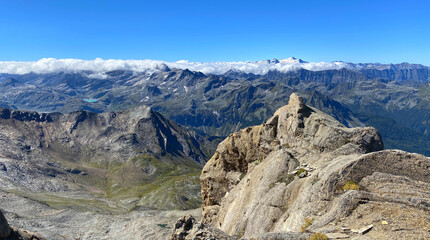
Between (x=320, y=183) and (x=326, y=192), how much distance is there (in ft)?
4.89

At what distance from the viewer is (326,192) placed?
29125 millimetres

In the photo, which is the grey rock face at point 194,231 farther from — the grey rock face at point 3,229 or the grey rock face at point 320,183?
the grey rock face at point 3,229

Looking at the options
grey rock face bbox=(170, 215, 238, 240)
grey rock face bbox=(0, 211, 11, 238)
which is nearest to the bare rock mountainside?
grey rock face bbox=(170, 215, 238, 240)

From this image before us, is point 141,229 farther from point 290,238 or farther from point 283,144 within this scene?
point 290,238

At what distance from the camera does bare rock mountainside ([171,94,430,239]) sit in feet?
75.3

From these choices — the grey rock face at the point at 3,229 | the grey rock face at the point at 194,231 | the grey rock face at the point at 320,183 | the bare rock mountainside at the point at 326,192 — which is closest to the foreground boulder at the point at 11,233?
the grey rock face at the point at 3,229

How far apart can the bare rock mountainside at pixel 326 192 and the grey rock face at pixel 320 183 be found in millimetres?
64

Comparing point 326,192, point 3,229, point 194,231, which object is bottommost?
point 3,229

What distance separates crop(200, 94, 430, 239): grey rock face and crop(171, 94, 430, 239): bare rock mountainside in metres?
0.06

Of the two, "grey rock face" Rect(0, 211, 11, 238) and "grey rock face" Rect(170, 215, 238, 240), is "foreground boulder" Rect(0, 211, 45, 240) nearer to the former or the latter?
"grey rock face" Rect(0, 211, 11, 238)

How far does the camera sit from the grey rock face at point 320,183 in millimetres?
24984

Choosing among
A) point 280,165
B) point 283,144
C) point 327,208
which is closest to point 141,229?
point 283,144

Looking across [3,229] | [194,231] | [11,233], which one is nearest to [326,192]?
[194,231]

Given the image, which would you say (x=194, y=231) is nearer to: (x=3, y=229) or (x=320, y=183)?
(x=320, y=183)
